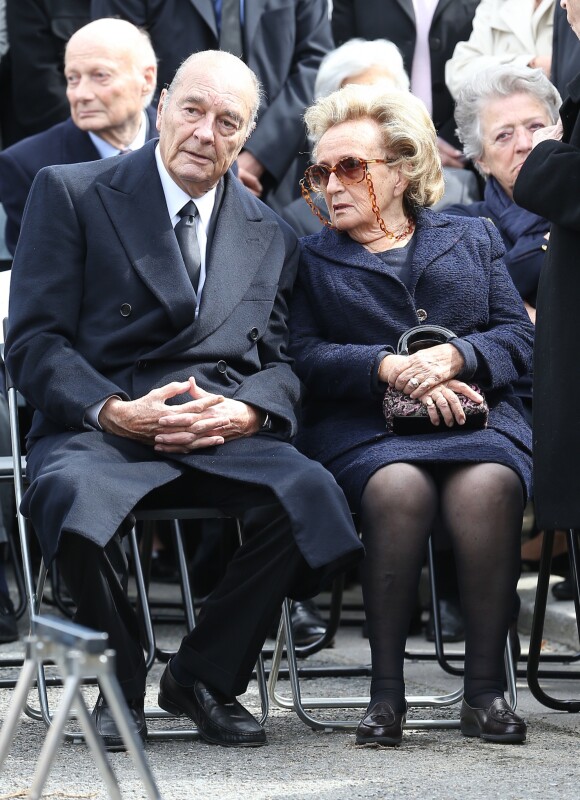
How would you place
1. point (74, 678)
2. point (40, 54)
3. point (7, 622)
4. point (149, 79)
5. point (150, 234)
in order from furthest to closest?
1. point (40, 54)
2. point (149, 79)
3. point (7, 622)
4. point (150, 234)
5. point (74, 678)

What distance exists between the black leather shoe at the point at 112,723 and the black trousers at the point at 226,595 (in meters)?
0.06

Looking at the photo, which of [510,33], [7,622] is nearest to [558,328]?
[7,622]

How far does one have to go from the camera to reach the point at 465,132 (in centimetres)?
566

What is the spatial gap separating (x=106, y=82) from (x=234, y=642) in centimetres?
297

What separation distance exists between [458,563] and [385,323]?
0.86m

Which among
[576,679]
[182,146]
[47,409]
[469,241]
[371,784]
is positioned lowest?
[576,679]

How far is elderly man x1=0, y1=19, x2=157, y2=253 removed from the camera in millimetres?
5883

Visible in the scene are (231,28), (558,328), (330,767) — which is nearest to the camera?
(330,767)

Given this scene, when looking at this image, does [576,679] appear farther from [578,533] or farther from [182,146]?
[182,146]

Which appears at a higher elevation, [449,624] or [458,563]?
[458,563]

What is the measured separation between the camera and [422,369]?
13.9 feet

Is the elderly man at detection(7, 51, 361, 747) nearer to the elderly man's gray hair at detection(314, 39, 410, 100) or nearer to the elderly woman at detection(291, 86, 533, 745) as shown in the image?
the elderly woman at detection(291, 86, 533, 745)

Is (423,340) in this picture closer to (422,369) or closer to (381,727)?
(422,369)

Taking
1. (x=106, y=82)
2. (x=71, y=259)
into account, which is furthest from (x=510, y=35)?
(x=71, y=259)
